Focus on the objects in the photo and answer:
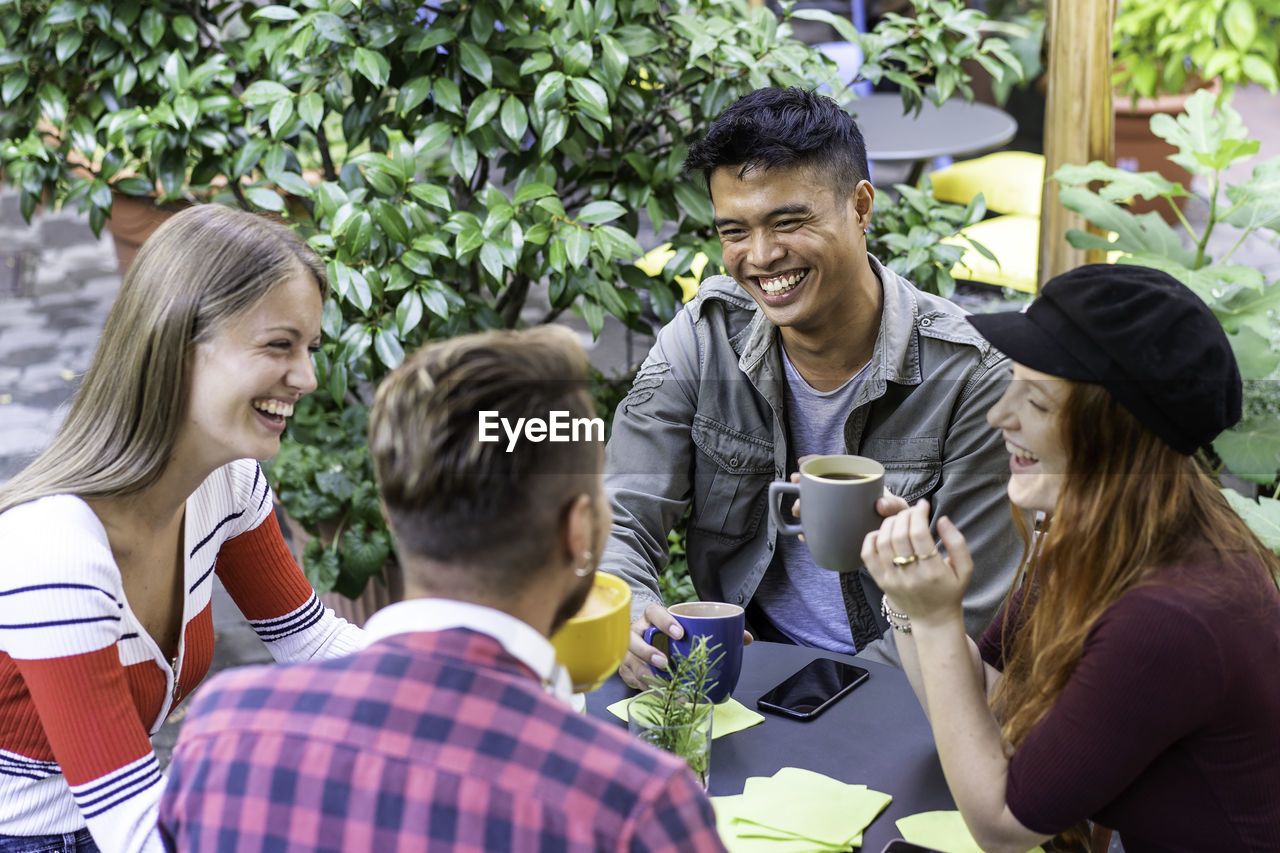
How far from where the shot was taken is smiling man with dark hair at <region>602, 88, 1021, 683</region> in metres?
2.11

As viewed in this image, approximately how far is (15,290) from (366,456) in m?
4.39

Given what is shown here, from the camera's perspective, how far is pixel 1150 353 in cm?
133

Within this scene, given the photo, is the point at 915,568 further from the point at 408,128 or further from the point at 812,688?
the point at 408,128

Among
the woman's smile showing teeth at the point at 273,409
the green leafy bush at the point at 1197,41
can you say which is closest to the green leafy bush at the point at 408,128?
the woman's smile showing teeth at the point at 273,409

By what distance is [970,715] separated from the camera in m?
1.40

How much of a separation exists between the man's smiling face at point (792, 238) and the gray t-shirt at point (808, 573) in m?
0.14

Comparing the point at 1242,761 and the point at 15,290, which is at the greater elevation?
the point at 1242,761

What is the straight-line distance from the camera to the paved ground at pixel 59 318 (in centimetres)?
405

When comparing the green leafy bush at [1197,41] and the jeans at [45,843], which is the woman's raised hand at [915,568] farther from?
the green leafy bush at [1197,41]

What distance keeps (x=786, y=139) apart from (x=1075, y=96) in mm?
1639

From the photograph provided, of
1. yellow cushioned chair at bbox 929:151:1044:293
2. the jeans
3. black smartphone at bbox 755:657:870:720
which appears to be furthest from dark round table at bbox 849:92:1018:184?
the jeans

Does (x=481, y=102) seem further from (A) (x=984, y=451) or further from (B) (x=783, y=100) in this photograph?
(A) (x=984, y=451)

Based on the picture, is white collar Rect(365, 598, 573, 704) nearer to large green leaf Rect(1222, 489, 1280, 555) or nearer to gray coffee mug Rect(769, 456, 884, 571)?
gray coffee mug Rect(769, 456, 884, 571)

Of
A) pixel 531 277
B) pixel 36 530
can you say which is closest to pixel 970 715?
pixel 36 530
